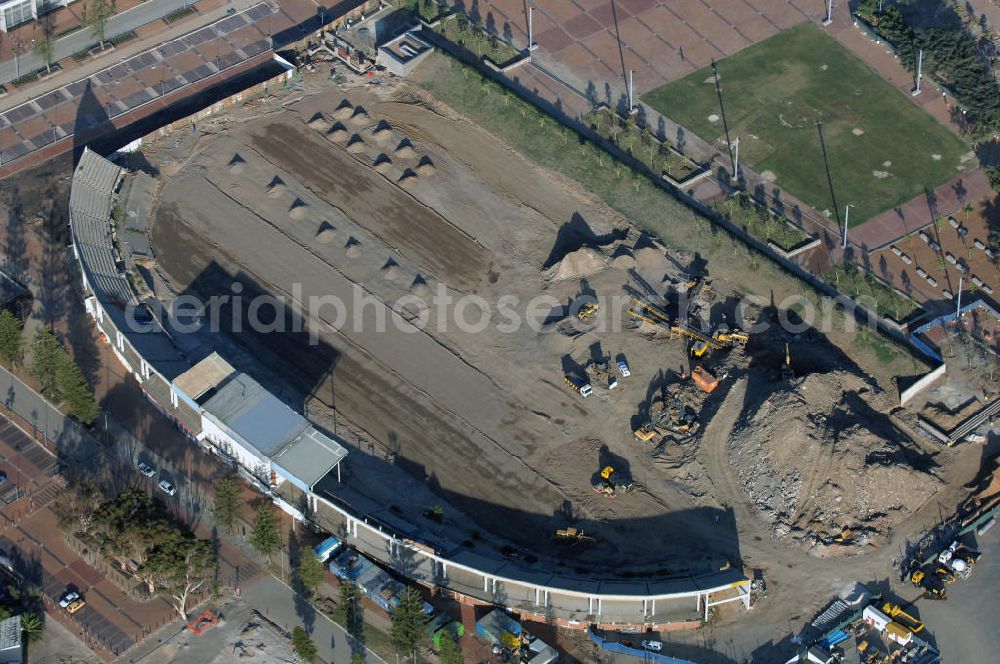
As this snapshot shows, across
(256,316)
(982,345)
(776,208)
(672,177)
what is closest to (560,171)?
(672,177)

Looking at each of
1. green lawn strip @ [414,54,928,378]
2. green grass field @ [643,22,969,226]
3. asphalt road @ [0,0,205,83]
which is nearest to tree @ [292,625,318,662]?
green lawn strip @ [414,54,928,378]

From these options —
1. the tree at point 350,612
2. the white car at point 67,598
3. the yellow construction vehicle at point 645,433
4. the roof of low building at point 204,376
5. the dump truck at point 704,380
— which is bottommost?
the white car at point 67,598

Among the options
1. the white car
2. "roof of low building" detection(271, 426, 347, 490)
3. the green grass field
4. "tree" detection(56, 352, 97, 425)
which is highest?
the green grass field

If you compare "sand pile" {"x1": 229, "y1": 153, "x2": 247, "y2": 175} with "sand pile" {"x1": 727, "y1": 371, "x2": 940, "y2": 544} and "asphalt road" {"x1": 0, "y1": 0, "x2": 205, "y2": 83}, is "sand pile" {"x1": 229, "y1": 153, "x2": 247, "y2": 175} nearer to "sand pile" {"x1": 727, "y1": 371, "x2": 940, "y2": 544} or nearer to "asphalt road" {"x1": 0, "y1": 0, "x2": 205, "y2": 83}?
"asphalt road" {"x1": 0, "y1": 0, "x2": 205, "y2": 83}

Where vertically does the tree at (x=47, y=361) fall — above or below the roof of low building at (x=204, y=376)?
below

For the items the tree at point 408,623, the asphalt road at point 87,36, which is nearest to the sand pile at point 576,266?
the tree at point 408,623

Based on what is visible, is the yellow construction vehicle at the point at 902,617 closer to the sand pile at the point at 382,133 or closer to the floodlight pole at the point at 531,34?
the sand pile at the point at 382,133

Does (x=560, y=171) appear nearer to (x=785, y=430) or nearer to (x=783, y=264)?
(x=783, y=264)
